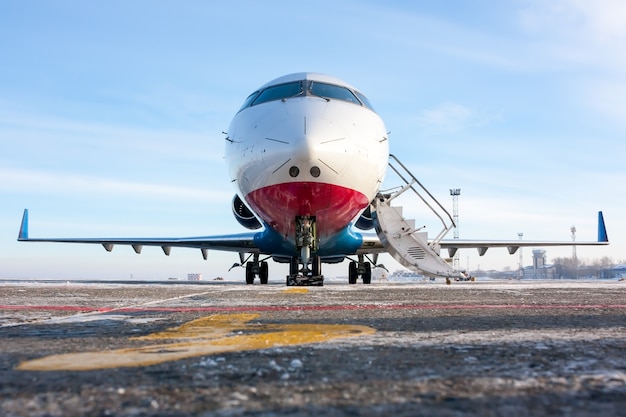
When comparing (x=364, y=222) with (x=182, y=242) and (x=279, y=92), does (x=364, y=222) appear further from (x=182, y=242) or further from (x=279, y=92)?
(x=279, y=92)

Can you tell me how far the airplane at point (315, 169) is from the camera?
29.3ft

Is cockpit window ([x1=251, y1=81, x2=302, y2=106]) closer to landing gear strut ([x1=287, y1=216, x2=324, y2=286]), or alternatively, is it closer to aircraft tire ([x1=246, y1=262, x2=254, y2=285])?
landing gear strut ([x1=287, y1=216, x2=324, y2=286])

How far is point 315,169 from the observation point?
888cm

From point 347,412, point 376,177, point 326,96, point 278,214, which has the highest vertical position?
point 326,96

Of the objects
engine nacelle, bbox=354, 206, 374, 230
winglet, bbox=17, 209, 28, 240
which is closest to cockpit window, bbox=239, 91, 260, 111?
engine nacelle, bbox=354, 206, 374, 230

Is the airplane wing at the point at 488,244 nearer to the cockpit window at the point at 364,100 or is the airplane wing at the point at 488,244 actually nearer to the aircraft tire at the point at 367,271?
the aircraft tire at the point at 367,271

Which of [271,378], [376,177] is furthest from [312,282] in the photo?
[271,378]

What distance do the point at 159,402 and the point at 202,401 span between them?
0.35ft

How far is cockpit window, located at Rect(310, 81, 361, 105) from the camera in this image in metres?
10.4

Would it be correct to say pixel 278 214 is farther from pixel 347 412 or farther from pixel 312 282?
pixel 347 412

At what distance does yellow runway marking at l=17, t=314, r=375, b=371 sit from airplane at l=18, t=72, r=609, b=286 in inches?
223

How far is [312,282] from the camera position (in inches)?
432

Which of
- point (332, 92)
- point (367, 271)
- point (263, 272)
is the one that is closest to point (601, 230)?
point (367, 271)

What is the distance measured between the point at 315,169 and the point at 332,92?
2460mm
